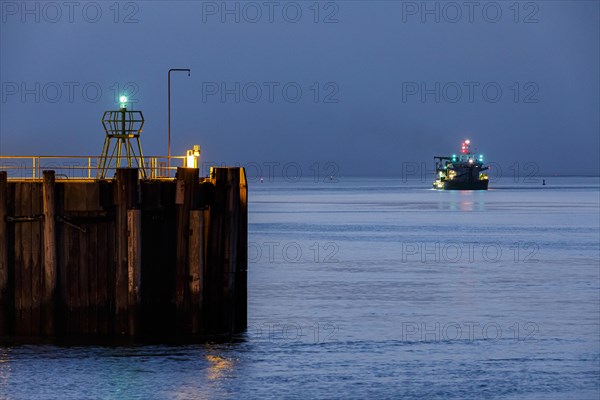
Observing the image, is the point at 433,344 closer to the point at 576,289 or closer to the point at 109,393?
the point at 109,393

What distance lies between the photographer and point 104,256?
24.6 meters

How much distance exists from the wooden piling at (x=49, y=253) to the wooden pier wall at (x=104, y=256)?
0.07 ft

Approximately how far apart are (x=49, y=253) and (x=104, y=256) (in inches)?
49.1

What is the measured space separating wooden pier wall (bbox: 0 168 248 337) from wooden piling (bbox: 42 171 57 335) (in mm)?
23

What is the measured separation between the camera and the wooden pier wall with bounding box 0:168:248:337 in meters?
24.3

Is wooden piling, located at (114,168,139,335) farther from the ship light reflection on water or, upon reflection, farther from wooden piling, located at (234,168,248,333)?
wooden piling, located at (234,168,248,333)

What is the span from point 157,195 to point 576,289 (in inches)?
985
